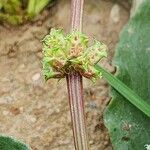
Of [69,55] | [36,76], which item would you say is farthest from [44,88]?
[69,55]

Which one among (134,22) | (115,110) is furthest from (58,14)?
(115,110)

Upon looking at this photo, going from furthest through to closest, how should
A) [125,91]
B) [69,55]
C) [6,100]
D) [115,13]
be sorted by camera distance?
[115,13], [6,100], [125,91], [69,55]

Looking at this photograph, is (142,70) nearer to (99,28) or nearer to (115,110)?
(115,110)

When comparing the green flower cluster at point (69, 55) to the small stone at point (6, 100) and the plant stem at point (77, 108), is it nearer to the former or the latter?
the plant stem at point (77, 108)

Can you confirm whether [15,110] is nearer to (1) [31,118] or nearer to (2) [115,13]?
(1) [31,118]

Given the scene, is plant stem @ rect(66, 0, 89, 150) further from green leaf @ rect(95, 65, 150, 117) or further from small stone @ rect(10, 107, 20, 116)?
small stone @ rect(10, 107, 20, 116)
